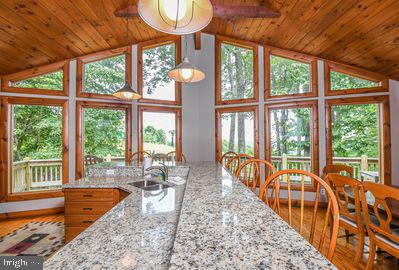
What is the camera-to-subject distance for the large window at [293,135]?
418 centimetres

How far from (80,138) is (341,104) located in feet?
17.4

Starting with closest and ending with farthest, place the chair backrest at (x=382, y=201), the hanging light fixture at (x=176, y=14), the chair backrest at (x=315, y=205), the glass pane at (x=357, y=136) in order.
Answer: the chair backrest at (x=315, y=205) → the hanging light fixture at (x=176, y=14) → the chair backrest at (x=382, y=201) → the glass pane at (x=357, y=136)

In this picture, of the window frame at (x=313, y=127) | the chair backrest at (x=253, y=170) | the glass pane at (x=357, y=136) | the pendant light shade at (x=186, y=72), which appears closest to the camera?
the chair backrest at (x=253, y=170)

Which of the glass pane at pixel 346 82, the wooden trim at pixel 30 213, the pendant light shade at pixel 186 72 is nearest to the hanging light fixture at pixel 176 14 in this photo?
the pendant light shade at pixel 186 72

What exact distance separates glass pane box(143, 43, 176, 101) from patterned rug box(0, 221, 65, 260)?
3.07 metres

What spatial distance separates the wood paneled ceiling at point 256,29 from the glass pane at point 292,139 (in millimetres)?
1276

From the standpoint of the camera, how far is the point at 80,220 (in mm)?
2275

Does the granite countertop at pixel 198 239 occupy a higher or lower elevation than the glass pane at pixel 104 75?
lower

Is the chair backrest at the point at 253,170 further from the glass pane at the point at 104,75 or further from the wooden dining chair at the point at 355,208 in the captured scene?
the glass pane at the point at 104,75

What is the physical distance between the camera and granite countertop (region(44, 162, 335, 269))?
24.0 inches

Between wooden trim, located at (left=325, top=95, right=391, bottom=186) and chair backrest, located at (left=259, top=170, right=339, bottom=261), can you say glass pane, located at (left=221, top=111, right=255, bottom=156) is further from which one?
chair backrest, located at (left=259, top=170, right=339, bottom=261)

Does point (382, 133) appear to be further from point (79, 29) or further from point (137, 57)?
point (79, 29)

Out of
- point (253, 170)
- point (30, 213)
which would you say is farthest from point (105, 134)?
point (253, 170)

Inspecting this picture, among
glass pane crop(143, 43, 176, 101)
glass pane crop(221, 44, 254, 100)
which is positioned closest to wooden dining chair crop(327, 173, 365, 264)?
glass pane crop(221, 44, 254, 100)
